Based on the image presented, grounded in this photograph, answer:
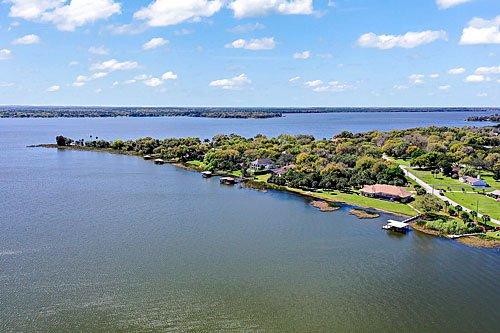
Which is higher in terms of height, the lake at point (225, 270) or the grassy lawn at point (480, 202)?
the grassy lawn at point (480, 202)

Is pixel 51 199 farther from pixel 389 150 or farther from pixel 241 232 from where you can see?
pixel 389 150

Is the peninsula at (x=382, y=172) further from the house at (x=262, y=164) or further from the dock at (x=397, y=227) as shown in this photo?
the dock at (x=397, y=227)

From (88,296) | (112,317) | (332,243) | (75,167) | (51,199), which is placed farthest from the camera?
(75,167)

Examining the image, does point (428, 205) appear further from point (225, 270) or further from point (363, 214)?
point (225, 270)

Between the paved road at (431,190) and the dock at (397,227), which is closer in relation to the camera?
the dock at (397,227)

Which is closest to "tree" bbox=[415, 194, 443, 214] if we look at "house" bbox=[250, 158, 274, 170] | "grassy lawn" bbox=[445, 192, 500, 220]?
"grassy lawn" bbox=[445, 192, 500, 220]

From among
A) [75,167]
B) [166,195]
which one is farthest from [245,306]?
[75,167]

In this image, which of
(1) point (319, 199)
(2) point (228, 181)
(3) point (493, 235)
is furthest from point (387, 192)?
(2) point (228, 181)

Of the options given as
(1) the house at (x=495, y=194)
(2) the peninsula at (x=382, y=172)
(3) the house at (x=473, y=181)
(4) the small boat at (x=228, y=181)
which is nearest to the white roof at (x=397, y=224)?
(2) the peninsula at (x=382, y=172)
